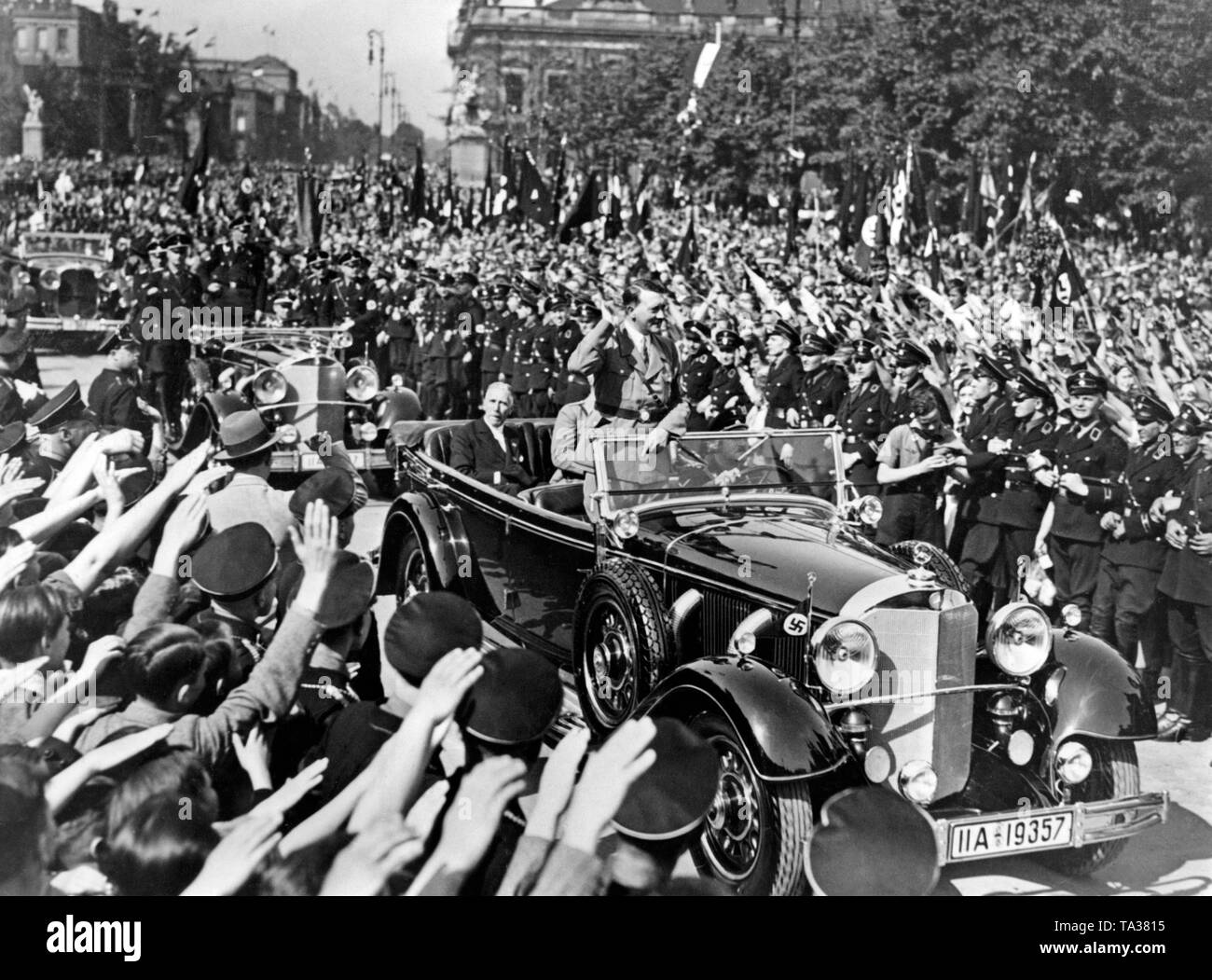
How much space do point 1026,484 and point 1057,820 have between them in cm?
338

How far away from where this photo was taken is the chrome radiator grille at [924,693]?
5.13 metres

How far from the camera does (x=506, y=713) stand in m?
4.64

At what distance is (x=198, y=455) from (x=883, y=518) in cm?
378

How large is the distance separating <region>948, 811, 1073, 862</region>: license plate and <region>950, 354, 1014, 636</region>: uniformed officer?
9.57ft

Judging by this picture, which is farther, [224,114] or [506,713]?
Result: [224,114]

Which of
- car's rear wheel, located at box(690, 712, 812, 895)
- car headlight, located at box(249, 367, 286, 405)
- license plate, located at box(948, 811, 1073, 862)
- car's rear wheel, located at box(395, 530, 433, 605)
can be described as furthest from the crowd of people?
license plate, located at box(948, 811, 1073, 862)

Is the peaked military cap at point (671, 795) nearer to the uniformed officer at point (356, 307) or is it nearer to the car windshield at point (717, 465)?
the car windshield at point (717, 465)

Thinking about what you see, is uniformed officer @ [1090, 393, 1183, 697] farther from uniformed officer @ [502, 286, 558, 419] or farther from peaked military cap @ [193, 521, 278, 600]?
peaked military cap @ [193, 521, 278, 600]

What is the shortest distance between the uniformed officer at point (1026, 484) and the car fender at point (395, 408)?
12.4 ft

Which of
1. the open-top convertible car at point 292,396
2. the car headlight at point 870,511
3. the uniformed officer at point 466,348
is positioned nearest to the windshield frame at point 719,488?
the car headlight at point 870,511
